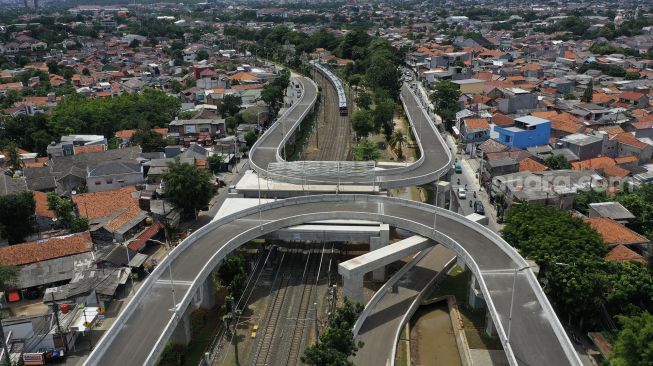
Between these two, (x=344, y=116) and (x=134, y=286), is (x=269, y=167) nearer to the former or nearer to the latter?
(x=134, y=286)

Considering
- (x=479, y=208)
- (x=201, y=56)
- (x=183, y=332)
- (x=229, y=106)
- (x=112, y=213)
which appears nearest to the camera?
(x=183, y=332)

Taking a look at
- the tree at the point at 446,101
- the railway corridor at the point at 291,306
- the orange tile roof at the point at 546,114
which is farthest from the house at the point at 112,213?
the orange tile roof at the point at 546,114

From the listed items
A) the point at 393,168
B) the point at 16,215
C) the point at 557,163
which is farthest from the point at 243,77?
the point at 16,215

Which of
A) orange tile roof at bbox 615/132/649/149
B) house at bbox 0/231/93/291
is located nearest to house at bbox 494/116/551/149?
orange tile roof at bbox 615/132/649/149

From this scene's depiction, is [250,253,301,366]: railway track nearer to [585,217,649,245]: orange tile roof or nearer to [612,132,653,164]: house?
[585,217,649,245]: orange tile roof

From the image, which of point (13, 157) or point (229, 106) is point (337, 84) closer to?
point (229, 106)

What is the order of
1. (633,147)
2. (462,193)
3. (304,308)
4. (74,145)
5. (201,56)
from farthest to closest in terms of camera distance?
1. (201,56)
2. (74,145)
3. (633,147)
4. (462,193)
5. (304,308)
